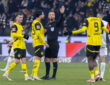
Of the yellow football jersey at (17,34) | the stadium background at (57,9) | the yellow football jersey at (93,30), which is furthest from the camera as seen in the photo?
the stadium background at (57,9)

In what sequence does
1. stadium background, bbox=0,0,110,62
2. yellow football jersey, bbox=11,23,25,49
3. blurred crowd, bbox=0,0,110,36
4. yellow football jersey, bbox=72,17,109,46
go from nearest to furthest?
yellow football jersey, bbox=72,17,109,46
yellow football jersey, bbox=11,23,25,49
stadium background, bbox=0,0,110,62
blurred crowd, bbox=0,0,110,36

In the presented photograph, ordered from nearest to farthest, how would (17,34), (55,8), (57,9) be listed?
(17,34)
(57,9)
(55,8)

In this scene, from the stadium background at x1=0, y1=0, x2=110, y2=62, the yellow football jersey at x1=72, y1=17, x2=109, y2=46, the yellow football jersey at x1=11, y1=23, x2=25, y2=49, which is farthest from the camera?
the stadium background at x1=0, y1=0, x2=110, y2=62

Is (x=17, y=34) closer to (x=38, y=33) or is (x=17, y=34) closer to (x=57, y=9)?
(x=38, y=33)

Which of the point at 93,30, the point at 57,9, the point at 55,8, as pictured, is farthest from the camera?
the point at 55,8

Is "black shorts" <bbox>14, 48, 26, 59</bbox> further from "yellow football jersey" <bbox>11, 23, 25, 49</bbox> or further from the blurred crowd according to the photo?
the blurred crowd

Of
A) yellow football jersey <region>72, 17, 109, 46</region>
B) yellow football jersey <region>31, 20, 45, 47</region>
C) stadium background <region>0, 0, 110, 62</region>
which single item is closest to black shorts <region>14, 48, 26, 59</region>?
yellow football jersey <region>31, 20, 45, 47</region>

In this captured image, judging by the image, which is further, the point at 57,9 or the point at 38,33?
the point at 57,9

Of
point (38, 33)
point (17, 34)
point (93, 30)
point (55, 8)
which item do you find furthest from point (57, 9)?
point (93, 30)

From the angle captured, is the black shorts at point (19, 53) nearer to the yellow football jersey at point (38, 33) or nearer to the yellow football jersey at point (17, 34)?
the yellow football jersey at point (17, 34)

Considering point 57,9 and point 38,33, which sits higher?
point 38,33

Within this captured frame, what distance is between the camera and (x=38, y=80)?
39.1ft

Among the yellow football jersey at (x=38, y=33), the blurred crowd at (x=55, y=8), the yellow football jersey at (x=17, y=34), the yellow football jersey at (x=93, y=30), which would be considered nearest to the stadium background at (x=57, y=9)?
the blurred crowd at (x=55, y=8)

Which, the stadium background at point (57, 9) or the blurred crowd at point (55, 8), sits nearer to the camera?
the stadium background at point (57, 9)
